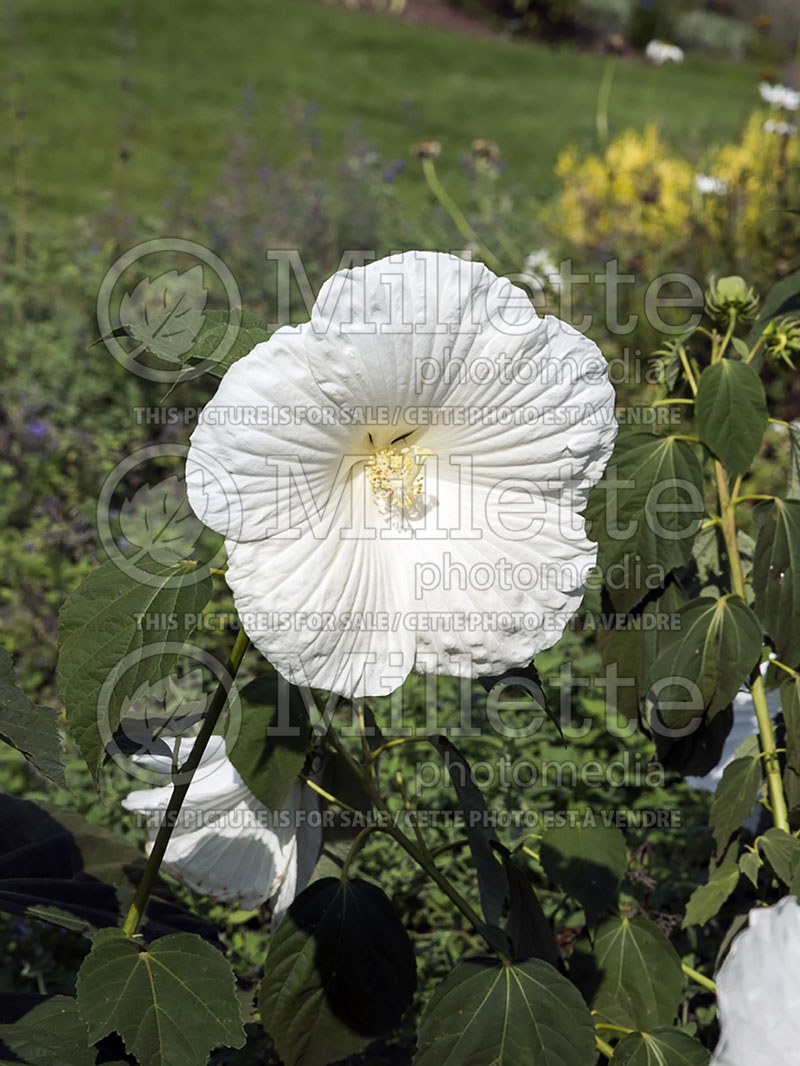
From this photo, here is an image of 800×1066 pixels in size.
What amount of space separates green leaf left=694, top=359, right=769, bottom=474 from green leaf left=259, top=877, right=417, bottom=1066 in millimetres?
677

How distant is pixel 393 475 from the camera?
104 cm

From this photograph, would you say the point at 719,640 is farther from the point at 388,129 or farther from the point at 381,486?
the point at 388,129

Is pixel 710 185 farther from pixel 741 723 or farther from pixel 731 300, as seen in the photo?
pixel 731 300

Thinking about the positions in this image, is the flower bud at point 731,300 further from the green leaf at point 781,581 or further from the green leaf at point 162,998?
the green leaf at point 162,998

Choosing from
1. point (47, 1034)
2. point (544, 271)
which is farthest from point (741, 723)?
point (544, 271)

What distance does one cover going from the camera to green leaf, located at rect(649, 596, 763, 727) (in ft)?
4.10

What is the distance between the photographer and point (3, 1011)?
114 cm

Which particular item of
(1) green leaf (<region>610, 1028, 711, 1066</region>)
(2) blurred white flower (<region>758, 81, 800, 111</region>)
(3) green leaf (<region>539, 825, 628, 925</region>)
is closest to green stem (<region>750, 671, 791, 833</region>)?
(3) green leaf (<region>539, 825, 628, 925</region>)

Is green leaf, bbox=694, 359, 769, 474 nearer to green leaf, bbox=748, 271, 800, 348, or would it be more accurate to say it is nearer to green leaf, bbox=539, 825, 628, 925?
green leaf, bbox=748, 271, 800, 348

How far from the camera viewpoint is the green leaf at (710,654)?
1.25m

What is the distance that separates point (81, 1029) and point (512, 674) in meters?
0.58

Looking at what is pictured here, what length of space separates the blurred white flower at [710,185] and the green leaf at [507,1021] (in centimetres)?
398

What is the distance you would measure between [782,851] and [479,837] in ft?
1.26

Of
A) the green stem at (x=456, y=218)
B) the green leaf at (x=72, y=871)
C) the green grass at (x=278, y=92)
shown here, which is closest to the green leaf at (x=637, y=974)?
the green leaf at (x=72, y=871)
